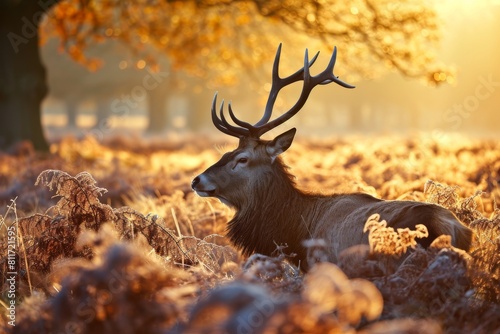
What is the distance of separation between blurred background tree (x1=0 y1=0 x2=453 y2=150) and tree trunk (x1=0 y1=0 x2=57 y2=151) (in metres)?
0.02

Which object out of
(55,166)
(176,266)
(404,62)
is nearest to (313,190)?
(176,266)

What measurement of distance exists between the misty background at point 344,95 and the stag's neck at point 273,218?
4109cm

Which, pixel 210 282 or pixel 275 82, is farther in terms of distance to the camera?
pixel 275 82

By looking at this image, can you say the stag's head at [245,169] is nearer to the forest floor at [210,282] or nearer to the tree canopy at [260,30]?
the forest floor at [210,282]

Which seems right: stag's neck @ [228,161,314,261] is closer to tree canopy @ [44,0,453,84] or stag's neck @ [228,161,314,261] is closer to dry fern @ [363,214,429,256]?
dry fern @ [363,214,429,256]

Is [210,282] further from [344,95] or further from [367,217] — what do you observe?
[344,95]

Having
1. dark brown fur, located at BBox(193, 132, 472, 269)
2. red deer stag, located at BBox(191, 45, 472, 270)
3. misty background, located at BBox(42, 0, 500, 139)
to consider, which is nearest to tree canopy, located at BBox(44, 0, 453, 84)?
red deer stag, located at BBox(191, 45, 472, 270)

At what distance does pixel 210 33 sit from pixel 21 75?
5.44m

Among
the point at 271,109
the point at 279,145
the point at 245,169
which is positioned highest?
the point at 271,109

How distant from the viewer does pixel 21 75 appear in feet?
54.3

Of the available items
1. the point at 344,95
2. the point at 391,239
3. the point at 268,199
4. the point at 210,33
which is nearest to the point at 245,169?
→ the point at 268,199

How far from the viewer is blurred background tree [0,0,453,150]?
1442 cm

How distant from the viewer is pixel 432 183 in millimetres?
5855

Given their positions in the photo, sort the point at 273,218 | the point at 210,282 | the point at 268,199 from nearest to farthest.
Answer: the point at 210,282 < the point at 273,218 < the point at 268,199
